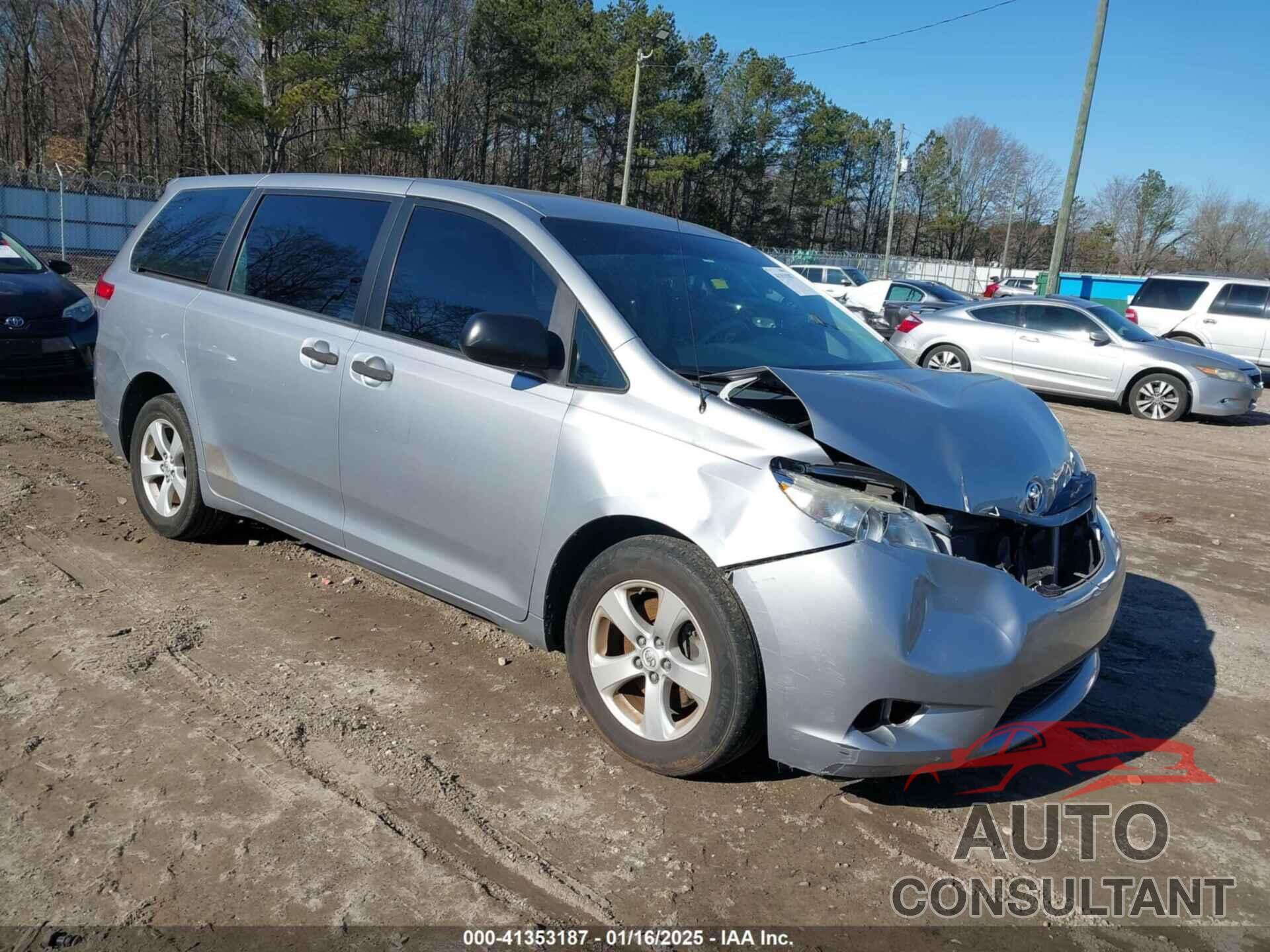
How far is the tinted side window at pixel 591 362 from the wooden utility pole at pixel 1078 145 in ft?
59.1

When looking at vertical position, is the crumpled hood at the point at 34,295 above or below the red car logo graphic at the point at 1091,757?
above

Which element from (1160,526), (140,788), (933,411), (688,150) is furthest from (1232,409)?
(688,150)

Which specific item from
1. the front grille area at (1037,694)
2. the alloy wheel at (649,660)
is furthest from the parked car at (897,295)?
the alloy wheel at (649,660)

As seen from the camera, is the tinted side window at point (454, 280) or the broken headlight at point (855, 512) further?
the tinted side window at point (454, 280)

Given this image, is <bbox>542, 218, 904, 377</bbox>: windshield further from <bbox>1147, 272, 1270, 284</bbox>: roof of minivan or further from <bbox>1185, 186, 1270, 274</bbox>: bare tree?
<bbox>1185, 186, 1270, 274</bbox>: bare tree

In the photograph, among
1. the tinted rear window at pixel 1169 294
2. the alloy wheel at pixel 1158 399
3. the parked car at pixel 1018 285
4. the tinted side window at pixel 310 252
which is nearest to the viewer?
the tinted side window at pixel 310 252

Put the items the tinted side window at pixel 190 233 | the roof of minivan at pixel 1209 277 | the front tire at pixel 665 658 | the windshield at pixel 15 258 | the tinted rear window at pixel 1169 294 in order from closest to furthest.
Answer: the front tire at pixel 665 658
the tinted side window at pixel 190 233
the windshield at pixel 15 258
the roof of minivan at pixel 1209 277
the tinted rear window at pixel 1169 294

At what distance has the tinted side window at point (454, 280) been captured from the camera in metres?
3.66

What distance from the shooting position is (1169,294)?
18188 mm

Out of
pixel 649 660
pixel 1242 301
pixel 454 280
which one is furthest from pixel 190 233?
pixel 1242 301

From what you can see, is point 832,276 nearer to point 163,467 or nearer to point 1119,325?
point 1119,325

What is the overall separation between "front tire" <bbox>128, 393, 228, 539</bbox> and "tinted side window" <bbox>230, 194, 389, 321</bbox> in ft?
2.63

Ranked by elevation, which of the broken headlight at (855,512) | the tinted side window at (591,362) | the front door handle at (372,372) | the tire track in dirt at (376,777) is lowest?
the tire track in dirt at (376,777)

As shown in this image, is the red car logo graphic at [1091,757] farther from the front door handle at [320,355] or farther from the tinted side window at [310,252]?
the tinted side window at [310,252]
